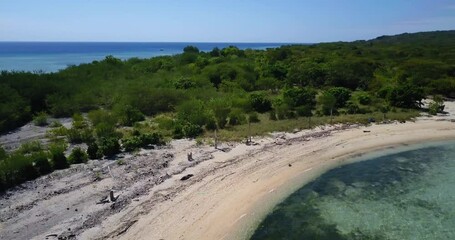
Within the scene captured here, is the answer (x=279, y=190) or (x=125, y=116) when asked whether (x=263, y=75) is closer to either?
(x=125, y=116)

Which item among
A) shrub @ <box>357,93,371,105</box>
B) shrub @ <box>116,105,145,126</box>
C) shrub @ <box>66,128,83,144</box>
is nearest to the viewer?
shrub @ <box>66,128,83,144</box>

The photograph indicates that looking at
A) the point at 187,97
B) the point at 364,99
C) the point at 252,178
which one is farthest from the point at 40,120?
the point at 364,99

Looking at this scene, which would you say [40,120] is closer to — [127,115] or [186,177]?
[127,115]

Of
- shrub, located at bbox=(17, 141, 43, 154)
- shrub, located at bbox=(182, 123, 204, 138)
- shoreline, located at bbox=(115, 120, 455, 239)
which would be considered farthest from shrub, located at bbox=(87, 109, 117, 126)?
shoreline, located at bbox=(115, 120, 455, 239)

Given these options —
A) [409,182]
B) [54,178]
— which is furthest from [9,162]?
[409,182]

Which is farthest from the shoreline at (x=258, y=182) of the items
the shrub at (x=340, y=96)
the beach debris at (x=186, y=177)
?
the shrub at (x=340, y=96)

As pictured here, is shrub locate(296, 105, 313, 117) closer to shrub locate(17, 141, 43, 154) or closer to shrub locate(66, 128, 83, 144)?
shrub locate(66, 128, 83, 144)
